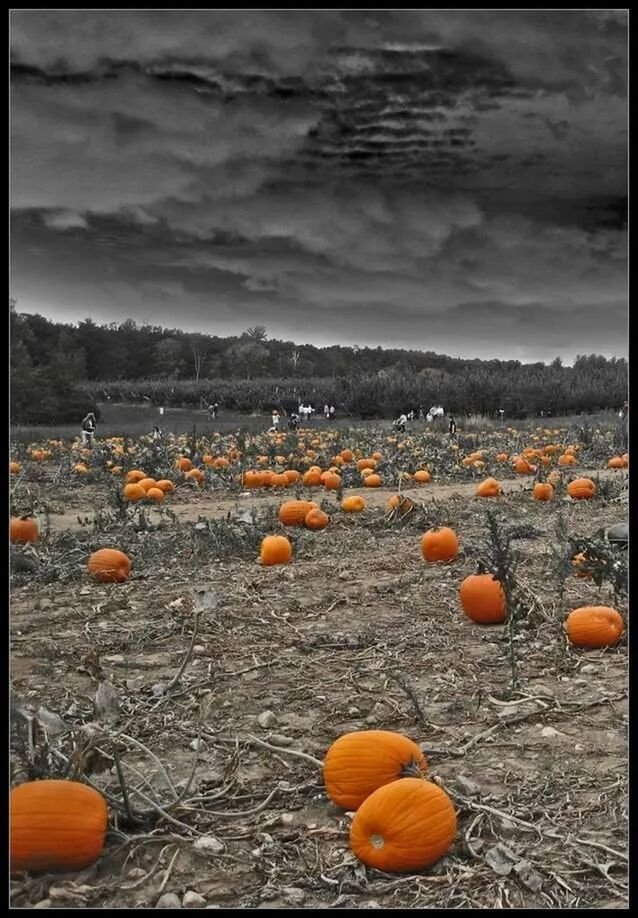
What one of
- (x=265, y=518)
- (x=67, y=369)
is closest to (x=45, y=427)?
(x=67, y=369)

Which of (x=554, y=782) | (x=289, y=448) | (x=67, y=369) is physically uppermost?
(x=67, y=369)

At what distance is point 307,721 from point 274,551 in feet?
8.81

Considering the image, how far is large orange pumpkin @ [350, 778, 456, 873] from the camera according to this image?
2080 millimetres

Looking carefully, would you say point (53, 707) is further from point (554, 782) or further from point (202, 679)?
point (554, 782)

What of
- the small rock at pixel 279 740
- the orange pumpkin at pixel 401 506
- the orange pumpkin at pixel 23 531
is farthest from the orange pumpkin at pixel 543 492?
the small rock at pixel 279 740

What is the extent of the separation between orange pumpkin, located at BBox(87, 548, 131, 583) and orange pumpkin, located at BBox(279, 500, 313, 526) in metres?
1.87

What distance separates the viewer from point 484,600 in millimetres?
4215

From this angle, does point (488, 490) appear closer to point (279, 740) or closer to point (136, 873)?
point (279, 740)

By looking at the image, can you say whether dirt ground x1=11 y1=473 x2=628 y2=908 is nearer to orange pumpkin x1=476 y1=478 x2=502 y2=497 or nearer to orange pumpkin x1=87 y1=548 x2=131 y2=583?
orange pumpkin x1=87 y1=548 x2=131 y2=583

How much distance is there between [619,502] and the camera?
8.23 meters

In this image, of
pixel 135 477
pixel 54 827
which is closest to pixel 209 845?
pixel 54 827

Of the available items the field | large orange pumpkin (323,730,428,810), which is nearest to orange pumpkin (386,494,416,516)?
the field

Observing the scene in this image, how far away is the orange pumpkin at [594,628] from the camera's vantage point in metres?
3.84

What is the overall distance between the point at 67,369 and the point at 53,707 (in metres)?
19.7
